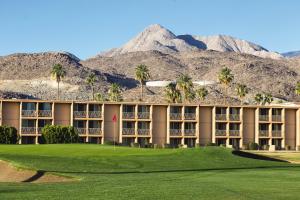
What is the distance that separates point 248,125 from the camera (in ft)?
340

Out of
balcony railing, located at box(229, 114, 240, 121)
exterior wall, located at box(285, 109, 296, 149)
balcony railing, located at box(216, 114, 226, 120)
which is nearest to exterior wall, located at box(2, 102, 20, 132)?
balcony railing, located at box(216, 114, 226, 120)

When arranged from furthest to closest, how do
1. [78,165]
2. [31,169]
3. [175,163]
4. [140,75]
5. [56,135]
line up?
[140,75] < [56,135] < [175,163] < [78,165] < [31,169]

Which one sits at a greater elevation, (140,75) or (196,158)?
(140,75)

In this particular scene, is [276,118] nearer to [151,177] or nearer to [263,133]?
[263,133]

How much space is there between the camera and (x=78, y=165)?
40812 mm

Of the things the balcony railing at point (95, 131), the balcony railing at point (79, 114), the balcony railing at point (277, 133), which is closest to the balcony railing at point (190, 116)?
the balcony railing at point (95, 131)

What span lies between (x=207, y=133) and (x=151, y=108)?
10.9m

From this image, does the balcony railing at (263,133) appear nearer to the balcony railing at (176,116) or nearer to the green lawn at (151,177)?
the balcony railing at (176,116)

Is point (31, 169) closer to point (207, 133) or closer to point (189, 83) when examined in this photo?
point (207, 133)

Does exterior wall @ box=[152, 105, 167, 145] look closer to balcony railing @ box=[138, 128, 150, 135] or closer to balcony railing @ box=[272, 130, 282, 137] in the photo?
balcony railing @ box=[138, 128, 150, 135]

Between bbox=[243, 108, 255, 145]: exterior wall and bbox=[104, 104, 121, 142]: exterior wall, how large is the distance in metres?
22.0

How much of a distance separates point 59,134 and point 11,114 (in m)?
13.5

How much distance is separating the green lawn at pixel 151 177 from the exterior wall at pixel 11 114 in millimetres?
36781

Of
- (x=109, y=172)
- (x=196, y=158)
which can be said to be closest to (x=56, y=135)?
(x=196, y=158)
